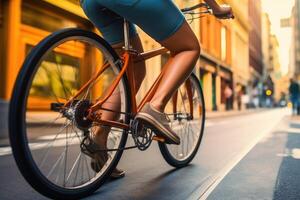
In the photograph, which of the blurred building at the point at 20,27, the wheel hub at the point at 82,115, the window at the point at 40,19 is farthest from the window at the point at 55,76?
the window at the point at 40,19

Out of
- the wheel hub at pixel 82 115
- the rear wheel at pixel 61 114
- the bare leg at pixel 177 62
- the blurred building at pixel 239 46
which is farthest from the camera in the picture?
the blurred building at pixel 239 46

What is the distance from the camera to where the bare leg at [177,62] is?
2.47 metres

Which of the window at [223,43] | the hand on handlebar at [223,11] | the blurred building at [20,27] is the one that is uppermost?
the window at [223,43]

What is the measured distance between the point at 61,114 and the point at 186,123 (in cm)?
157

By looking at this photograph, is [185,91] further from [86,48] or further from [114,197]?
[114,197]

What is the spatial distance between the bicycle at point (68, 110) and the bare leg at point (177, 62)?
12 centimetres

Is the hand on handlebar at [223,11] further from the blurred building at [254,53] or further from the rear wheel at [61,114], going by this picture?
the blurred building at [254,53]

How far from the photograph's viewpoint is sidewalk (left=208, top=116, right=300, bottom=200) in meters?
2.33

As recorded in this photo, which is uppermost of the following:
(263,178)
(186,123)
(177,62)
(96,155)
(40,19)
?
(40,19)

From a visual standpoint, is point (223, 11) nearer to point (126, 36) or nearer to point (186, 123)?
point (126, 36)

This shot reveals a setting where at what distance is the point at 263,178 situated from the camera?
283cm

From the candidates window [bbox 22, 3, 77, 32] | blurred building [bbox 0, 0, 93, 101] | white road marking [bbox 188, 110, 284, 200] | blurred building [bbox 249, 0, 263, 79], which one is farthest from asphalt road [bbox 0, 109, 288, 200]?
blurred building [bbox 249, 0, 263, 79]

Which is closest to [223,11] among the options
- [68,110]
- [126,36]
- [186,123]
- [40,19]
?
[126,36]

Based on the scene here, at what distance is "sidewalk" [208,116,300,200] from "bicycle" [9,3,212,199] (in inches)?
22.8
